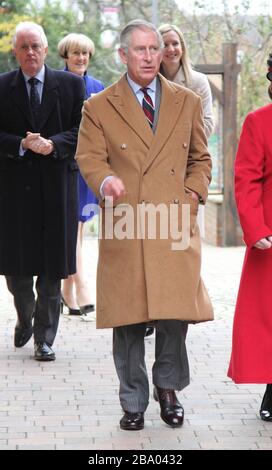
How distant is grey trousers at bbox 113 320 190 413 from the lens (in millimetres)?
6578

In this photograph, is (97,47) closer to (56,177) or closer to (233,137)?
(233,137)

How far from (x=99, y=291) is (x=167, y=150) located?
813mm

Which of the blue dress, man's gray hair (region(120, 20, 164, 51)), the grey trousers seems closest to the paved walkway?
the grey trousers

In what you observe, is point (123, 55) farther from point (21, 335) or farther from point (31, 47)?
point (21, 335)

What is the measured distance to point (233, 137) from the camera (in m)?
15.2

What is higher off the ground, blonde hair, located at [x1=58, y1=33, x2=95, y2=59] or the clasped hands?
blonde hair, located at [x1=58, y1=33, x2=95, y2=59]

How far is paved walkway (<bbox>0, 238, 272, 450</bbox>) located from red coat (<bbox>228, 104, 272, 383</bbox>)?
0.35 metres

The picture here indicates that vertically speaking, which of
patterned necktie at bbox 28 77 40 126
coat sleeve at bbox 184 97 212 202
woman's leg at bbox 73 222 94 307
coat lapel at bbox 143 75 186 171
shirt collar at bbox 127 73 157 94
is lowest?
woman's leg at bbox 73 222 94 307

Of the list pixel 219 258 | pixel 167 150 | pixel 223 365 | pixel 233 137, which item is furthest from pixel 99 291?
pixel 233 137

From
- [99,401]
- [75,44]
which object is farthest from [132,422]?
[75,44]

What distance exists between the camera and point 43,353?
838cm

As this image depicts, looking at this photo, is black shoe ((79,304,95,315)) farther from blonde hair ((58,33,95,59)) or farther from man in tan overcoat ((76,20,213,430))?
man in tan overcoat ((76,20,213,430))

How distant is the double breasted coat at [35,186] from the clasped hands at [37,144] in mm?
133

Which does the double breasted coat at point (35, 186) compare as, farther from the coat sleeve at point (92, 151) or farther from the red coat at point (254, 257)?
the red coat at point (254, 257)
